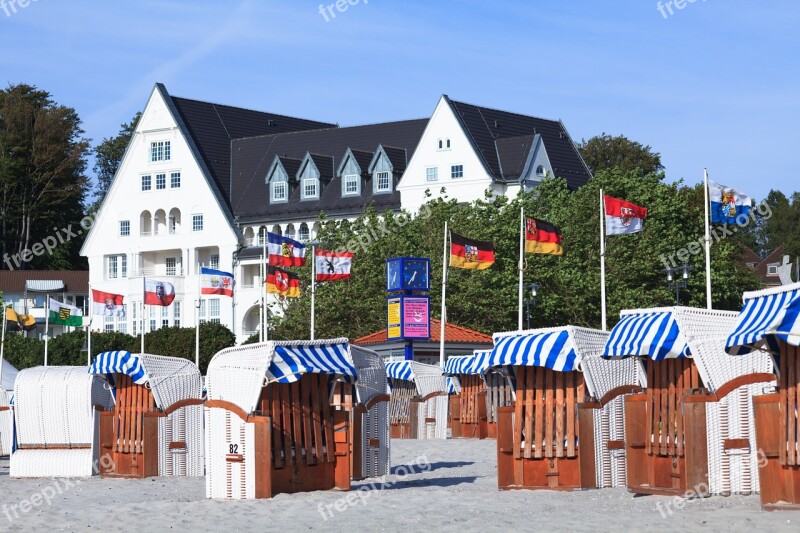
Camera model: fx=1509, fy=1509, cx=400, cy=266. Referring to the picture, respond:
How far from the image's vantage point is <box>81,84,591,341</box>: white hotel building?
84875 mm

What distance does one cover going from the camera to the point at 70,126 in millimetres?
98938

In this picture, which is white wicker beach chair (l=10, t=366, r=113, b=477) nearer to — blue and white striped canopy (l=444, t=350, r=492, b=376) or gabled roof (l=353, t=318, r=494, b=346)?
blue and white striped canopy (l=444, t=350, r=492, b=376)

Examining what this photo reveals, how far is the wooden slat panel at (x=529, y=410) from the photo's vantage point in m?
20.3

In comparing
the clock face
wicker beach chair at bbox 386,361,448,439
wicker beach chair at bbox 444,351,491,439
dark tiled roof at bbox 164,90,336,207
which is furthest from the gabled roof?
dark tiled roof at bbox 164,90,336,207

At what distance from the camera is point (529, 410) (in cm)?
2034

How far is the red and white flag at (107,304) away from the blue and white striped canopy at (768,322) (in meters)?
49.3

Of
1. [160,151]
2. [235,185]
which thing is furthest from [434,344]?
[160,151]

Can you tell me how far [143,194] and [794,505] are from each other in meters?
78.7

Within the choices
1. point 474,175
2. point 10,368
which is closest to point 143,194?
point 474,175

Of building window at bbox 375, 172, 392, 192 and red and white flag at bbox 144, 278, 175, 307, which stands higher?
building window at bbox 375, 172, 392, 192

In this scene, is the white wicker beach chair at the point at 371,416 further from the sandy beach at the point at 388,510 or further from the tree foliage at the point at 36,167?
the tree foliage at the point at 36,167

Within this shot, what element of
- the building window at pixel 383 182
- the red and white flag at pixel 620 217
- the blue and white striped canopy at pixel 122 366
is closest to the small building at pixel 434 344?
the red and white flag at pixel 620 217

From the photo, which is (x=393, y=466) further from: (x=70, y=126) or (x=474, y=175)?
(x=70, y=126)

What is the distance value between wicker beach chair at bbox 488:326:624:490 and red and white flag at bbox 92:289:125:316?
44156mm
